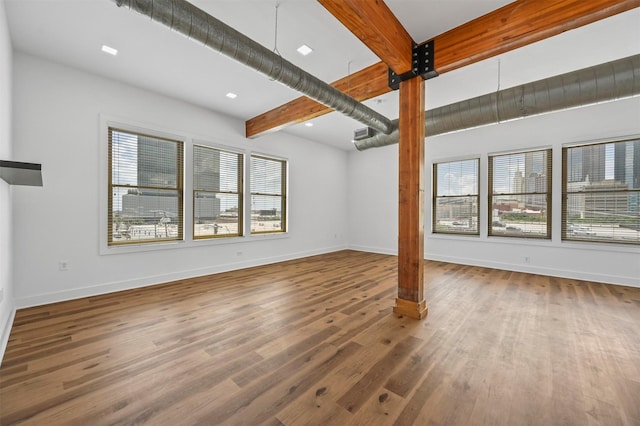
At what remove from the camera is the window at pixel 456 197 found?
18.8ft

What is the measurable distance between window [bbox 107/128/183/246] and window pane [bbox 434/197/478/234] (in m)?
5.65

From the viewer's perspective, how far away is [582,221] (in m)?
4.59

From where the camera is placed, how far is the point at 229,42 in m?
2.17

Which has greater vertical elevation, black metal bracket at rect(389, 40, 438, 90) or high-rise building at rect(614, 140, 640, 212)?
black metal bracket at rect(389, 40, 438, 90)

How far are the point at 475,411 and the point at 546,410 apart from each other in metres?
0.44

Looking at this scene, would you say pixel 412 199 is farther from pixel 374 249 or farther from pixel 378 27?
pixel 374 249

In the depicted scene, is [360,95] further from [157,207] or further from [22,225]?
[22,225]

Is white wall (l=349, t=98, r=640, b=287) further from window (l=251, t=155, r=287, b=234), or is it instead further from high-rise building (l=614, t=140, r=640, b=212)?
window (l=251, t=155, r=287, b=234)

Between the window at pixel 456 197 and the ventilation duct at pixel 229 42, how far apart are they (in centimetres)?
393

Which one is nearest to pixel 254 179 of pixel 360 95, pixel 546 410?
pixel 360 95

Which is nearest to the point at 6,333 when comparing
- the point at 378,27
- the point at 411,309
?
the point at 411,309

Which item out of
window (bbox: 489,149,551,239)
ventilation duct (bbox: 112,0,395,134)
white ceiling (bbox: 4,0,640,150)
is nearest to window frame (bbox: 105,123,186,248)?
white ceiling (bbox: 4,0,640,150)

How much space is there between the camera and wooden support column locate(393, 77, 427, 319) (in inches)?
113

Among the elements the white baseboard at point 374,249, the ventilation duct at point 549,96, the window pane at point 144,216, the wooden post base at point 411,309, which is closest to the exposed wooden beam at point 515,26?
the ventilation duct at point 549,96
